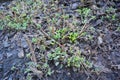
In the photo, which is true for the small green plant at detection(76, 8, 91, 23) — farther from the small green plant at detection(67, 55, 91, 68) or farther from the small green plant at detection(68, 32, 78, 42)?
the small green plant at detection(67, 55, 91, 68)

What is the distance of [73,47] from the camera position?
275 centimetres

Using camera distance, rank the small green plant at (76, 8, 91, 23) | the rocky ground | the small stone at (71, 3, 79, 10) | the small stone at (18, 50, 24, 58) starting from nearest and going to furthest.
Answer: the rocky ground, the small stone at (18, 50, 24, 58), the small green plant at (76, 8, 91, 23), the small stone at (71, 3, 79, 10)

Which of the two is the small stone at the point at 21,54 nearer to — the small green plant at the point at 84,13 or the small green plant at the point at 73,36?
the small green plant at the point at 73,36

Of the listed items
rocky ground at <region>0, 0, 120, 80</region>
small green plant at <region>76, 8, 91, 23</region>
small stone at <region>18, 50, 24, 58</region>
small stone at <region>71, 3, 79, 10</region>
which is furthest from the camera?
small stone at <region>71, 3, 79, 10</region>

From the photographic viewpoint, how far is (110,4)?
336 centimetres

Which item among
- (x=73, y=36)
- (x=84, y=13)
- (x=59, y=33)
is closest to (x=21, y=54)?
(x=59, y=33)

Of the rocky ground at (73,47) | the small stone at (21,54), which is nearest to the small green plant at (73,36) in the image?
the rocky ground at (73,47)

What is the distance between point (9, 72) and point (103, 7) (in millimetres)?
1633

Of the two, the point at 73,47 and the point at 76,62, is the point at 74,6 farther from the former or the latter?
the point at 76,62

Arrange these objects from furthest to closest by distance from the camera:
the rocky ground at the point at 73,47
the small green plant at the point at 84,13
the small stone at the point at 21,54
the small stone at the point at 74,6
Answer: the small stone at the point at 74,6 < the small green plant at the point at 84,13 < the small stone at the point at 21,54 < the rocky ground at the point at 73,47

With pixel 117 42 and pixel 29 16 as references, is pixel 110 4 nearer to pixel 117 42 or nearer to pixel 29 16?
pixel 117 42

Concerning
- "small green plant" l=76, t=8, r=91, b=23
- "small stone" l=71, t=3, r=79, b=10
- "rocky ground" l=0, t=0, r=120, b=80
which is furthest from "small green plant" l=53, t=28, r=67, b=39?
"small stone" l=71, t=3, r=79, b=10

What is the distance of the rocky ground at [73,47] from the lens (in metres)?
2.58

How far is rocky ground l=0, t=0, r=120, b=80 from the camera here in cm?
258
